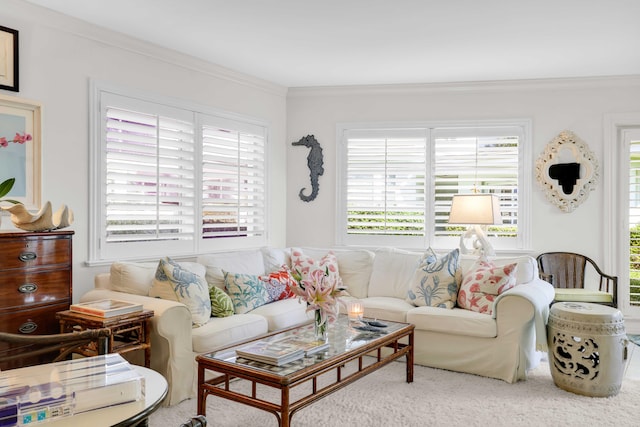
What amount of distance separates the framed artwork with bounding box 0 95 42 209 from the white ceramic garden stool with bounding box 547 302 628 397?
3706 millimetres

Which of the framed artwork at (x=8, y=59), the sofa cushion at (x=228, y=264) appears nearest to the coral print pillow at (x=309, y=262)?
the sofa cushion at (x=228, y=264)

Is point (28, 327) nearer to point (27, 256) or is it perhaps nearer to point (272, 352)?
point (27, 256)

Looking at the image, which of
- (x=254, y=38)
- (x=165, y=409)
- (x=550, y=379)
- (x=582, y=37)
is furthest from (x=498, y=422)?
(x=254, y=38)

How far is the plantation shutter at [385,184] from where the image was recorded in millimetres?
5645

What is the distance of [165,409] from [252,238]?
2.51m

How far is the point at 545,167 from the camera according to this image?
5277 millimetres

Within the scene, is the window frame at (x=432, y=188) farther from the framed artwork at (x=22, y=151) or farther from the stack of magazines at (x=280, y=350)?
the framed artwork at (x=22, y=151)

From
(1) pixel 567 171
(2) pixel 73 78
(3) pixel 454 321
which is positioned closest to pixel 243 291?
(3) pixel 454 321

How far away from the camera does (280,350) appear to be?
271cm

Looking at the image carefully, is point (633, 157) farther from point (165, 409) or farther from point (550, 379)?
point (165, 409)

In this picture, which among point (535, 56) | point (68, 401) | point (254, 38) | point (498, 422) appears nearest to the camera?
point (68, 401)

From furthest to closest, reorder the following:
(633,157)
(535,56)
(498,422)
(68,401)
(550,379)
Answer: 1. (633,157)
2. (535,56)
3. (550,379)
4. (498,422)
5. (68,401)

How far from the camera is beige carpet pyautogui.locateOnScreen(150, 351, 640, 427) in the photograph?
3.01m

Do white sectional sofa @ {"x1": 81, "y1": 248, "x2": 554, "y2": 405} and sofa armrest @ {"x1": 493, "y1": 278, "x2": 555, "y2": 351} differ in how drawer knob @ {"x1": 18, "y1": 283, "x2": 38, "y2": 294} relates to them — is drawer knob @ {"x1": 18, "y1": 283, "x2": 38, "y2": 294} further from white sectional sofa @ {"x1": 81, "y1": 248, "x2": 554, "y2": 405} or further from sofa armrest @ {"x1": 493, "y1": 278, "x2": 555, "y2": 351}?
sofa armrest @ {"x1": 493, "y1": 278, "x2": 555, "y2": 351}
